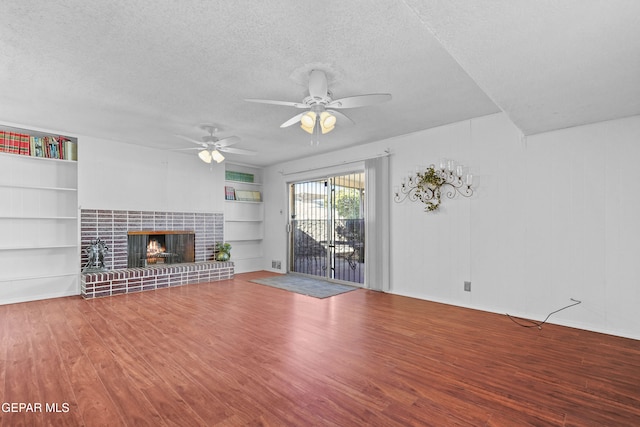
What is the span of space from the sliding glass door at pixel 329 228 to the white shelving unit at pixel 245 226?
1.08 m

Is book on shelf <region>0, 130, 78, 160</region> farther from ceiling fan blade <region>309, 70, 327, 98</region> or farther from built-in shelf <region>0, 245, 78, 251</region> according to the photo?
ceiling fan blade <region>309, 70, 327, 98</region>

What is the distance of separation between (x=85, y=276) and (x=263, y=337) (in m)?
3.58

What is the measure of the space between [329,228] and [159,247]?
340 centimetres

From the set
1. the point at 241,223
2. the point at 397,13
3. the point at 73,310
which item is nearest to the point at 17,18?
the point at 397,13

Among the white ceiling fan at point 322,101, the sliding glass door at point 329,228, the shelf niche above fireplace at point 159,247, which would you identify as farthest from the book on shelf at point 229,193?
the white ceiling fan at point 322,101

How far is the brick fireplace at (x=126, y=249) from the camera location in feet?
17.1

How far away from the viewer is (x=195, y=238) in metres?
6.64

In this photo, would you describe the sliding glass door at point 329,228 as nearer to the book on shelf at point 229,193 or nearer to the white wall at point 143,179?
the book on shelf at point 229,193

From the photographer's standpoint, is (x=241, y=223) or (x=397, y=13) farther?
(x=241, y=223)

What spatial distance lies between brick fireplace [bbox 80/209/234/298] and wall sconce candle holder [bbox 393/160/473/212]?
414 cm

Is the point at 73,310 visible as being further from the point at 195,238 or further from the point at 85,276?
the point at 195,238

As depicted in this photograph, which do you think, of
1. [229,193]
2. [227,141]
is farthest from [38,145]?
[229,193]

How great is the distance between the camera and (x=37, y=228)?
4.98 meters

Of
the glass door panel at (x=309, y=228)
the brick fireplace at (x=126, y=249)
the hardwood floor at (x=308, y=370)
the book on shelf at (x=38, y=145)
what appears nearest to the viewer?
the hardwood floor at (x=308, y=370)
